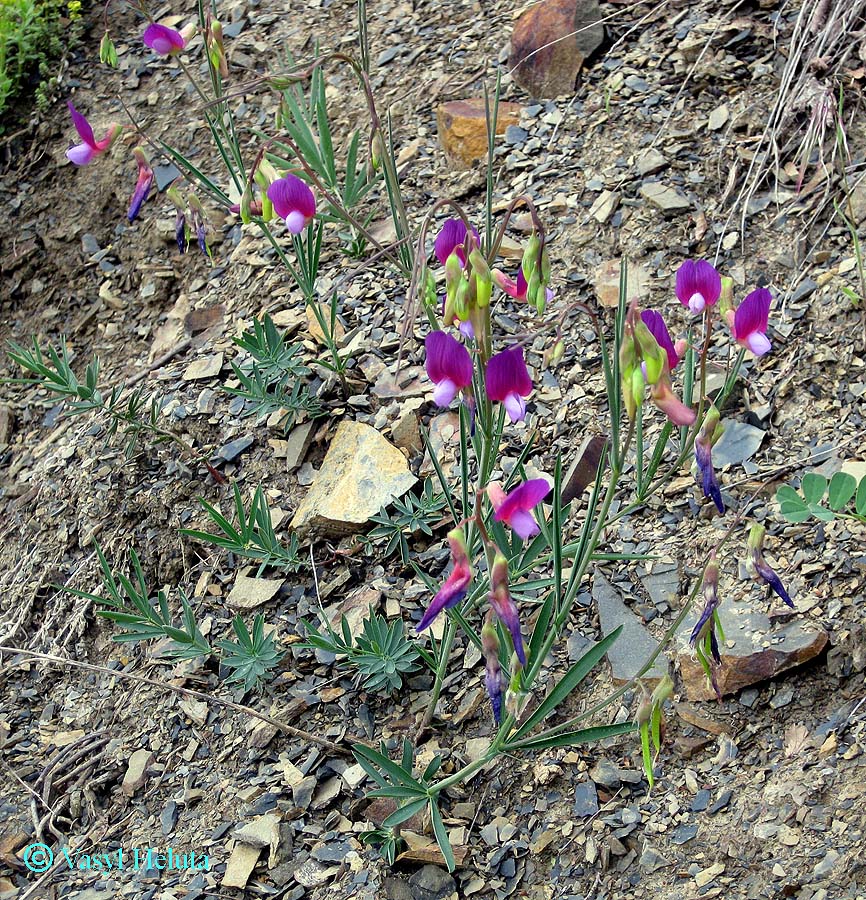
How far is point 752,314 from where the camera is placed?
183 centimetres

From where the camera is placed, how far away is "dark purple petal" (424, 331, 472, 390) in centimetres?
168

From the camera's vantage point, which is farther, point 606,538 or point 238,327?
point 238,327

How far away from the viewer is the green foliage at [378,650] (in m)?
2.33

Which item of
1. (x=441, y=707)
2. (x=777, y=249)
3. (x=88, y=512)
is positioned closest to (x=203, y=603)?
(x=88, y=512)

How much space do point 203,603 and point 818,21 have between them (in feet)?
8.19

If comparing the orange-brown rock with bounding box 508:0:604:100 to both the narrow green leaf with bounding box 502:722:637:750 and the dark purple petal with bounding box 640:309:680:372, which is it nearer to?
the dark purple petal with bounding box 640:309:680:372

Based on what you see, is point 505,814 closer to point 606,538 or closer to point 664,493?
Result: point 606,538

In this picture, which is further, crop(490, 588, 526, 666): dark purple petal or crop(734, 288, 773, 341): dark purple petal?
crop(734, 288, 773, 341): dark purple petal

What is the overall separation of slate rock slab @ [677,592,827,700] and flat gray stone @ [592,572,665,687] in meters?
0.07

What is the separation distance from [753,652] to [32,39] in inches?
152

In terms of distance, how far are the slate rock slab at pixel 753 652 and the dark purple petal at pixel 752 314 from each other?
2.26 ft

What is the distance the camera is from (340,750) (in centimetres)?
232

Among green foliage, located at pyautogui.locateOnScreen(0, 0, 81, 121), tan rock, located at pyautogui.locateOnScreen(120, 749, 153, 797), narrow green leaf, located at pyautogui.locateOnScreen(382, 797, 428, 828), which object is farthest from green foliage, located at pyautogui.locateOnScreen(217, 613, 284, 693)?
green foliage, located at pyautogui.locateOnScreen(0, 0, 81, 121)

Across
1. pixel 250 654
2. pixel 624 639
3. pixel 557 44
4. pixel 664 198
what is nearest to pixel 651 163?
pixel 664 198
